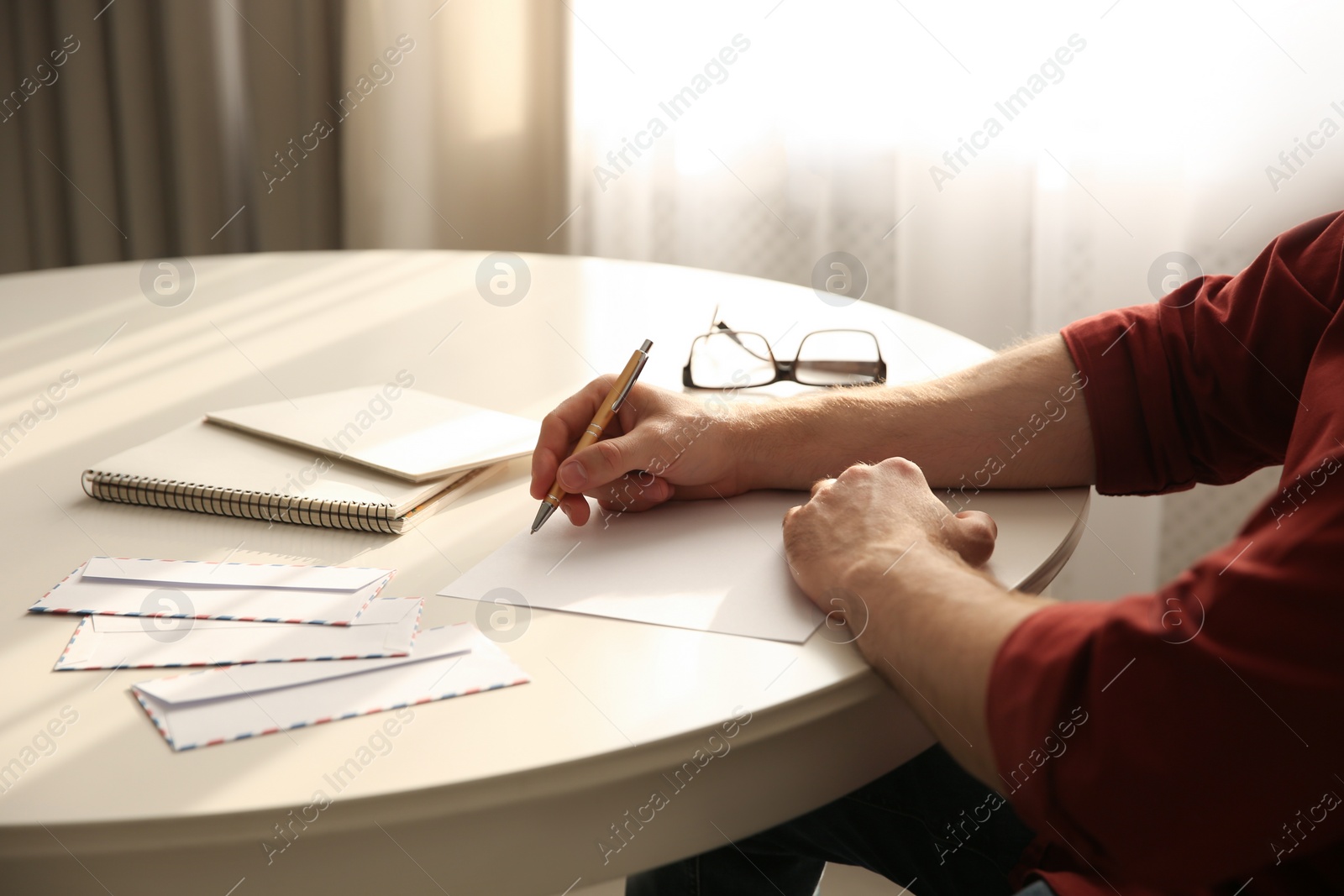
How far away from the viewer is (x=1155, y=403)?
0.95 m

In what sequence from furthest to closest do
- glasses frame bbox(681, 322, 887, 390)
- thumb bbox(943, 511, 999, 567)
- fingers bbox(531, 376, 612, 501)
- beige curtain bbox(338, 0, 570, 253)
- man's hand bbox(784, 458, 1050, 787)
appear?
1. beige curtain bbox(338, 0, 570, 253)
2. glasses frame bbox(681, 322, 887, 390)
3. fingers bbox(531, 376, 612, 501)
4. thumb bbox(943, 511, 999, 567)
5. man's hand bbox(784, 458, 1050, 787)

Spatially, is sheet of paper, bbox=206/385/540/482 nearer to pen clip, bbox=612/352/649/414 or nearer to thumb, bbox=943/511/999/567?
pen clip, bbox=612/352/649/414

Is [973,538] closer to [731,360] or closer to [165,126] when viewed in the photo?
[731,360]

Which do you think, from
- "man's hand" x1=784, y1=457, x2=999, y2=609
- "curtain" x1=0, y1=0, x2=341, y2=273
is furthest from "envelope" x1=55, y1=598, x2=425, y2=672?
"curtain" x1=0, y1=0, x2=341, y2=273

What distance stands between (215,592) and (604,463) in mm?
287

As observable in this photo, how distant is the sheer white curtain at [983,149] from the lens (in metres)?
1.77

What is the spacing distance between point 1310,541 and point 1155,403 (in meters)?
0.43

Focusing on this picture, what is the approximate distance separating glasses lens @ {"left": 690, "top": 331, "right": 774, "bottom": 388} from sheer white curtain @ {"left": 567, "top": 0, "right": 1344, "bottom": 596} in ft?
3.13

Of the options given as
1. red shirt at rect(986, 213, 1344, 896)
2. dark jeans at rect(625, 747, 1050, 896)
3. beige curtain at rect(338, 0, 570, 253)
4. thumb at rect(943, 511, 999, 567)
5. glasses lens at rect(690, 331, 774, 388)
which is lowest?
dark jeans at rect(625, 747, 1050, 896)

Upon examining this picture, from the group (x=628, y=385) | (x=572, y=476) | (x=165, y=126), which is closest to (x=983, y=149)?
(x=628, y=385)

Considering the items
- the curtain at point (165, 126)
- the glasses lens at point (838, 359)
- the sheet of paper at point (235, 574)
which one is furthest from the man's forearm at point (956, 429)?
the curtain at point (165, 126)

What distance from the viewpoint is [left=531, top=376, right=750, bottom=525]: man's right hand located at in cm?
83

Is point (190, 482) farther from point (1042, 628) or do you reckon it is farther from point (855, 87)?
point (855, 87)

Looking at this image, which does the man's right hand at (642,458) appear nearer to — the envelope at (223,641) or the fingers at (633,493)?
the fingers at (633,493)
